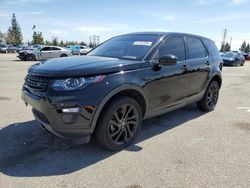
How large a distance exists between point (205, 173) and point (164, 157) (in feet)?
2.11

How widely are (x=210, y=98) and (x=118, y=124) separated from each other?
330cm

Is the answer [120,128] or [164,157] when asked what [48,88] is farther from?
[164,157]

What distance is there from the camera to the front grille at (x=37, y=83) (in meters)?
3.57

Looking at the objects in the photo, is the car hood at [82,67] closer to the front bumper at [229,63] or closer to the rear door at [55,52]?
the rear door at [55,52]

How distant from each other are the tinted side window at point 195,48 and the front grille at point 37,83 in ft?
10.0

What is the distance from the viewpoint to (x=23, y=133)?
184 inches

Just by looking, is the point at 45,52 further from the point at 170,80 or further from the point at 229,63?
the point at 170,80

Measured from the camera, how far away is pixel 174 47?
507 cm

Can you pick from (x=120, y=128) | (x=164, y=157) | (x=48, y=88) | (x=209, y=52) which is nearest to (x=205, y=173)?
(x=164, y=157)

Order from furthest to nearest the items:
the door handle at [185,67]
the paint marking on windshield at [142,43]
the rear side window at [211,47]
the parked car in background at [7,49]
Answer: the parked car in background at [7,49] → the rear side window at [211,47] → the door handle at [185,67] → the paint marking on windshield at [142,43]

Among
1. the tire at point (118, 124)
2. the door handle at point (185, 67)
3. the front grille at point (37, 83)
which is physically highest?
the door handle at point (185, 67)

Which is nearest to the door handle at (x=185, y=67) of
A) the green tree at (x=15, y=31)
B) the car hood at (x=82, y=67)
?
the car hood at (x=82, y=67)

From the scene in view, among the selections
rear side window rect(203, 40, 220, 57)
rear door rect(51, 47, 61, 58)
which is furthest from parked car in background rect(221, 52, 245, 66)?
rear side window rect(203, 40, 220, 57)

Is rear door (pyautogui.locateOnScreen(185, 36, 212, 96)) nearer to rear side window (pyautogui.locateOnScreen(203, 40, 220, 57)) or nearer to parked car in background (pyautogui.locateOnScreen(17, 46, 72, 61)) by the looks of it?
rear side window (pyautogui.locateOnScreen(203, 40, 220, 57))
